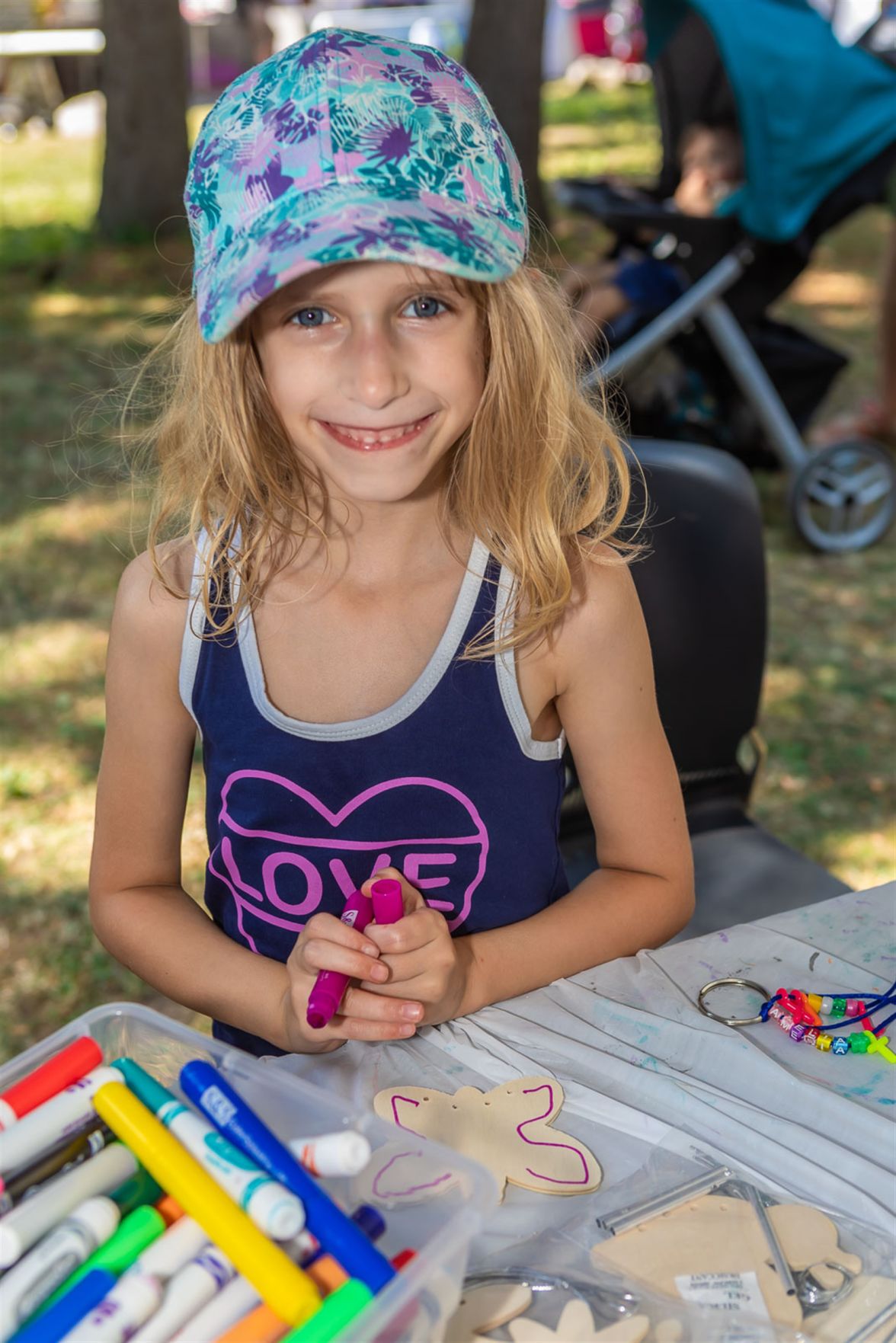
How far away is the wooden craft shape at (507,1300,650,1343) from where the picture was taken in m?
0.75

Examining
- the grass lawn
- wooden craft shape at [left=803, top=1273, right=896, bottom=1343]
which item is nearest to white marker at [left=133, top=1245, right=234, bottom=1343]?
wooden craft shape at [left=803, top=1273, right=896, bottom=1343]

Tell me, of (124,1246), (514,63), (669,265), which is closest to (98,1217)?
(124,1246)

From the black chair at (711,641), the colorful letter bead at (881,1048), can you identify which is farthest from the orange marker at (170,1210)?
the black chair at (711,641)

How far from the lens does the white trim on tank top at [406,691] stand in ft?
4.03

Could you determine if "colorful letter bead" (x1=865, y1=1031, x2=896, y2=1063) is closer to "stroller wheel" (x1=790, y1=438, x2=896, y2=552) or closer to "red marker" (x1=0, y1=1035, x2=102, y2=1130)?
"red marker" (x1=0, y1=1035, x2=102, y2=1130)

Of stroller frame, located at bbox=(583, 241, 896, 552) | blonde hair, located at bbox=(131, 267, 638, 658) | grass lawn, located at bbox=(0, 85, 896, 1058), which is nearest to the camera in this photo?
blonde hair, located at bbox=(131, 267, 638, 658)

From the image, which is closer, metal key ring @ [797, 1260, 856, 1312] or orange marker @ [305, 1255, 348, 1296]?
orange marker @ [305, 1255, 348, 1296]

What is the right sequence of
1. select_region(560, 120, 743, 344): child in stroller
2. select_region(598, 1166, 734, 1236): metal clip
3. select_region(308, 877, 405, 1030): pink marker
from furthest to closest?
select_region(560, 120, 743, 344): child in stroller
select_region(308, 877, 405, 1030): pink marker
select_region(598, 1166, 734, 1236): metal clip

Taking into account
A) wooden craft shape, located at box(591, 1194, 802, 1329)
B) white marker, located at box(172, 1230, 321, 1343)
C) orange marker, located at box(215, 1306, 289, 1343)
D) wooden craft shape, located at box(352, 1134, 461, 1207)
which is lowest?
wooden craft shape, located at box(591, 1194, 802, 1329)

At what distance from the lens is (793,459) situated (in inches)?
160

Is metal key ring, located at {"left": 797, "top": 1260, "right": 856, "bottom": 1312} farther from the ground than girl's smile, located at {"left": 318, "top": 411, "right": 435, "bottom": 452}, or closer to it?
closer to it

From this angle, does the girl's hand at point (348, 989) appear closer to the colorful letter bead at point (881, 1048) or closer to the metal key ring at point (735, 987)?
the metal key ring at point (735, 987)

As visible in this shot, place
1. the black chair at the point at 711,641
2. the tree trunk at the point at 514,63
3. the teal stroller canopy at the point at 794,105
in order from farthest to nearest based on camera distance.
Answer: the tree trunk at the point at 514,63 → the teal stroller canopy at the point at 794,105 → the black chair at the point at 711,641

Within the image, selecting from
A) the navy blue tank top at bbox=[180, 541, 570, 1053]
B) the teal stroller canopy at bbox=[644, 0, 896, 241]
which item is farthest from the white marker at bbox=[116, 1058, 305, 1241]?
the teal stroller canopy at bbox=[644, 0, 896, 241]
